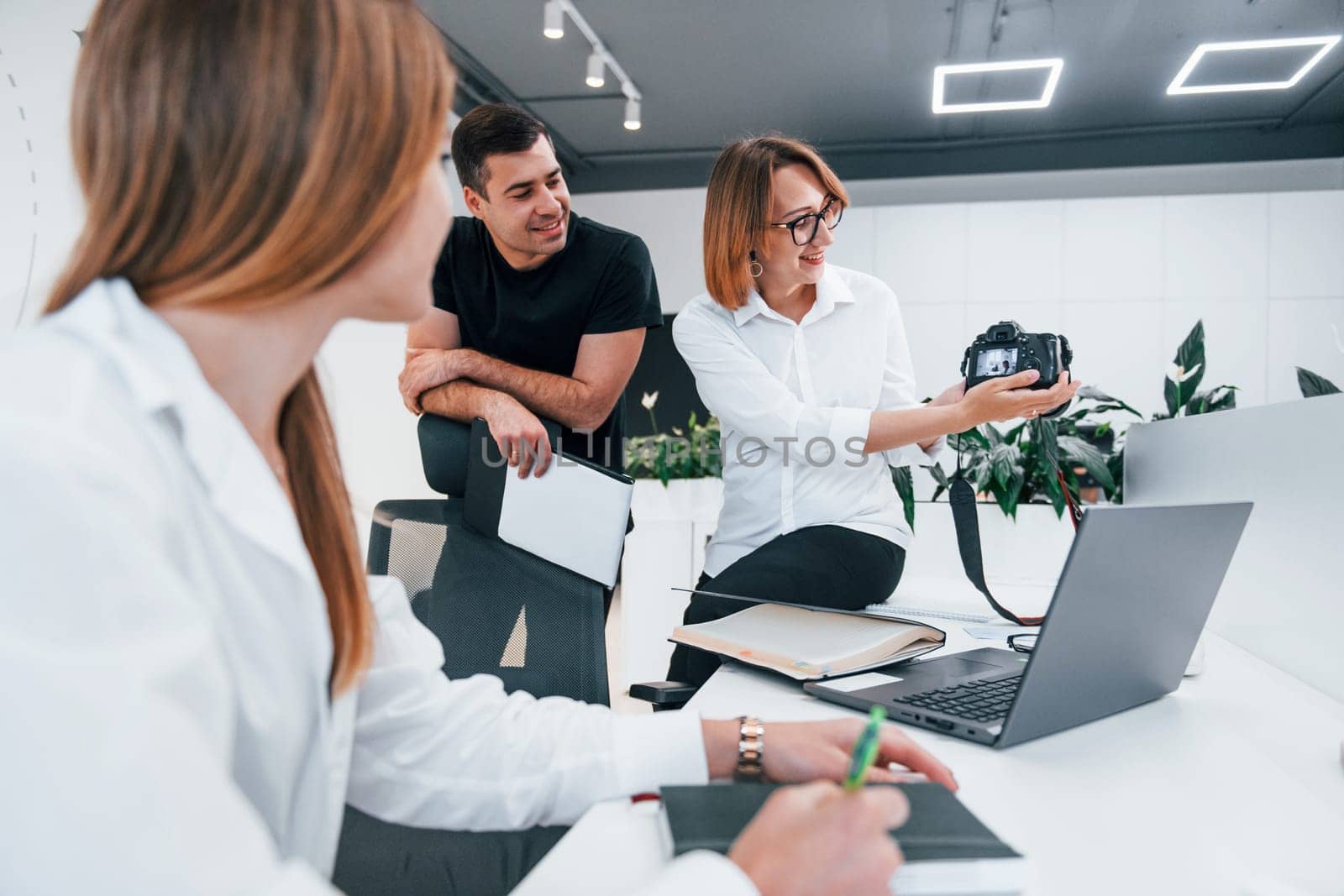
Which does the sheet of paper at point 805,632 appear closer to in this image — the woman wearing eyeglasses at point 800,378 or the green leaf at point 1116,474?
the woman wearing eyeglasses at point 800,378

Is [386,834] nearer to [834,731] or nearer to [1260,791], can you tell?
[834,731]

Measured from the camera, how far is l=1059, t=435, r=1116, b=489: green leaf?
229 cm

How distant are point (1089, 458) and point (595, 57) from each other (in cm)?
292

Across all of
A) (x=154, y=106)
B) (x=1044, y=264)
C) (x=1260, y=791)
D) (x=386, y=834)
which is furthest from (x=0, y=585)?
(x=1044, y=264)

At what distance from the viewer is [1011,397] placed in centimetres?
147

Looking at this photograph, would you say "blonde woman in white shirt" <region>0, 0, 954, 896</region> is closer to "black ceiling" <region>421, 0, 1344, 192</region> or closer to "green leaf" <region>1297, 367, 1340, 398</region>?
"green leaf" <region>1297, 367, 1340, 398</region>

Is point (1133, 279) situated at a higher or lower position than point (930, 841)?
higher

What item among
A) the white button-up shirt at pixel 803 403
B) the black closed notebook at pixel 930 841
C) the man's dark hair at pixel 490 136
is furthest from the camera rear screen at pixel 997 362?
the black closed notebook at pixel 930 841

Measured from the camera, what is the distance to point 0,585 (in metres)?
0.36

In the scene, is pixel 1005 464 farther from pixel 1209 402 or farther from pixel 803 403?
pixel 803 403

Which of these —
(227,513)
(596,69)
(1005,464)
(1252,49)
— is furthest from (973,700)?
(1252,49)

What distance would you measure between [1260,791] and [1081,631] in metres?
0.17

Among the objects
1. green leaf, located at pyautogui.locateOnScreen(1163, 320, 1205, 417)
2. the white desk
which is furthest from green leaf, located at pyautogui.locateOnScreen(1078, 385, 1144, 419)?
the white desk

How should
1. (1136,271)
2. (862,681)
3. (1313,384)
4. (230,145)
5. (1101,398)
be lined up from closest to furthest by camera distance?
1. (230,145)
2. (862,681)
3. (1313,384)
4. (1101,398)
5. (1136,271)
